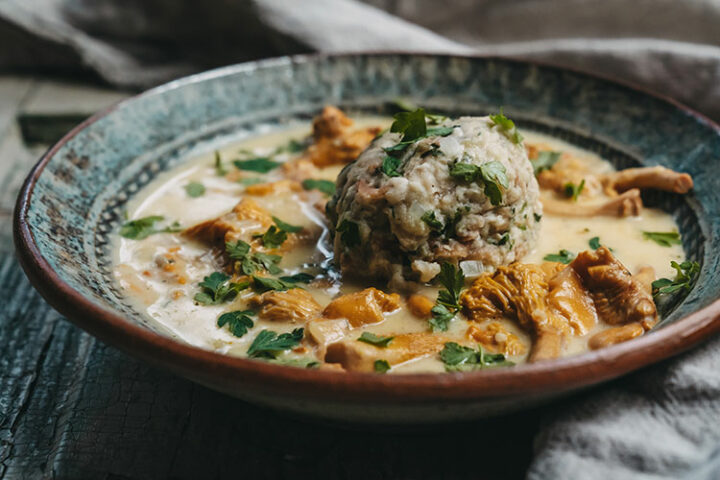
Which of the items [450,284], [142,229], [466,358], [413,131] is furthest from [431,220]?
[142,229]

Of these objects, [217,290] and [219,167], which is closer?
[217,290]

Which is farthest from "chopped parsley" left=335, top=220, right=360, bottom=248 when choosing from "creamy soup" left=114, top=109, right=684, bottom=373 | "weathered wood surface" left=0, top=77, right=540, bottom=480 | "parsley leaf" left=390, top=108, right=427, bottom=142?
"weathered wood surface" left=0, top=77, right=540, bottom=480

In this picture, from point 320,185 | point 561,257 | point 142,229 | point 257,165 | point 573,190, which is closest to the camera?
point 561,257

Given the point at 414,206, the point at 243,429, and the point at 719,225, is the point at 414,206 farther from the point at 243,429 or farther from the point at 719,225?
the point at 719,225

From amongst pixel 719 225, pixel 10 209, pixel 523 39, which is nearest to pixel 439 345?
pixel 719 225

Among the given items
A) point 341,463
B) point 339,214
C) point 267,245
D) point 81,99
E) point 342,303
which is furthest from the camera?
point 81,99

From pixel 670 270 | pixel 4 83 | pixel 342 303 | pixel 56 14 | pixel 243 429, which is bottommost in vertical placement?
pixel 4 83

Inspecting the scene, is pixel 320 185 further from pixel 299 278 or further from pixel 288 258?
pixel 299 278
